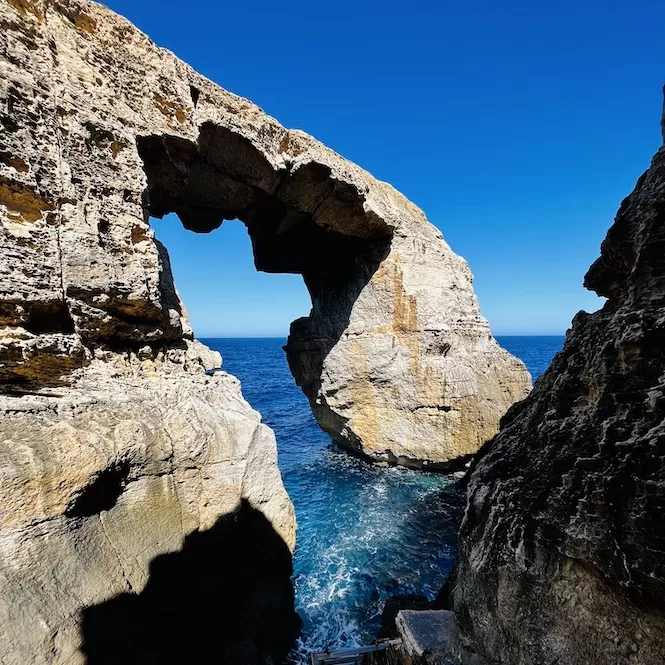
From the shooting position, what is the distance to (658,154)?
269cm

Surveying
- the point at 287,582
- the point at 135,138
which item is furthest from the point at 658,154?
the point at 287,582

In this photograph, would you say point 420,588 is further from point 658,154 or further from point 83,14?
point 83,14

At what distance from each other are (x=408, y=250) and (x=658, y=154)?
9992mm

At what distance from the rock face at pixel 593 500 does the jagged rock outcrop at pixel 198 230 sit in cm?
536

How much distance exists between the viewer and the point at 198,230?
12.1m

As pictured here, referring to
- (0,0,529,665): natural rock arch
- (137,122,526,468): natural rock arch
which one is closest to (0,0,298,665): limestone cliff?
(0,0,529,665): natural rock arch

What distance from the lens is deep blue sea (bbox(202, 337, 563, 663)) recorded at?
679 centimetres

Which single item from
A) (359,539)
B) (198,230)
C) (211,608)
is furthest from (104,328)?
(198,230)

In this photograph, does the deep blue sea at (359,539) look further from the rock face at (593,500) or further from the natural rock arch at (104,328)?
the rock face at (593,500)

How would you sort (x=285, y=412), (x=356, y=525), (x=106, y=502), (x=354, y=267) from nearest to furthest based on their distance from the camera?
(x=106, y=502) → (x=356, y=525) → (x=354, y=267) → (x=285, y=412)

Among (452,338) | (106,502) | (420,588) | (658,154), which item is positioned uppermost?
(658,154)

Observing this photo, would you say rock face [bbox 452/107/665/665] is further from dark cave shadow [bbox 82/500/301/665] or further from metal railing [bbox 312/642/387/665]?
dark cave shadow [bbox 82/500/301/665]

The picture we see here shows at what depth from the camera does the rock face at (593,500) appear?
2037mm

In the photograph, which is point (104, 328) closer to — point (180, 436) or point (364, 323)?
point (180, 436)
